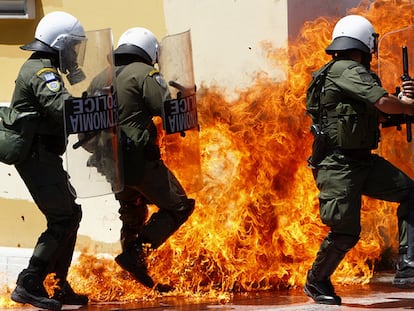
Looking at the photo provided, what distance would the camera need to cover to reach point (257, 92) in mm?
8469

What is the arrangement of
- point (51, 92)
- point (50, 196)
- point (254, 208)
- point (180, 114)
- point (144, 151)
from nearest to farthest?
point (51, 92)
point (50, 196)
point (180, 114)
point (144, 151)
point (254, 208)

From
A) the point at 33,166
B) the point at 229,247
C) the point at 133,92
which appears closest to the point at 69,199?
the point at 33,166

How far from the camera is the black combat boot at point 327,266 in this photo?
703 cm

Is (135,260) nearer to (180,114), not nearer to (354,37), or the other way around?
(180,114)

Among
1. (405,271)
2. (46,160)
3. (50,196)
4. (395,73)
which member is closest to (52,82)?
(46,160)

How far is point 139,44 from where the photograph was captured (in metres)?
7.53

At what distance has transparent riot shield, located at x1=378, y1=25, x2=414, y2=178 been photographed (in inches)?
324

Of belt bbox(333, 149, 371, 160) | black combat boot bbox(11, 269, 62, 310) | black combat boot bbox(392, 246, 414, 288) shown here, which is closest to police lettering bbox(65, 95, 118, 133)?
black combat boot bbox(11, 269, 62, 310)

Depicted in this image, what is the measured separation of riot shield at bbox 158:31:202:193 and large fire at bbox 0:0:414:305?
2.51 ft

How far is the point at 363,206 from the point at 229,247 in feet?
4.29

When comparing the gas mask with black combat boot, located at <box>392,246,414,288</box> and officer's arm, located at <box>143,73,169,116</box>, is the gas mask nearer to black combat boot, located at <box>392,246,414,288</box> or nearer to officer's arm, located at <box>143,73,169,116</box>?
officer's arm, located at <box>143,73,169,116</box>

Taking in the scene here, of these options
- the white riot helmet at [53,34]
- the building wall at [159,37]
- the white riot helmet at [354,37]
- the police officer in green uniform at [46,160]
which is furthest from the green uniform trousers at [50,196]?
the white riot helmet at [354,37]

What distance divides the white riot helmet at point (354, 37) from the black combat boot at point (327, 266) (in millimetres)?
1306

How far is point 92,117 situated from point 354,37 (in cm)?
189
